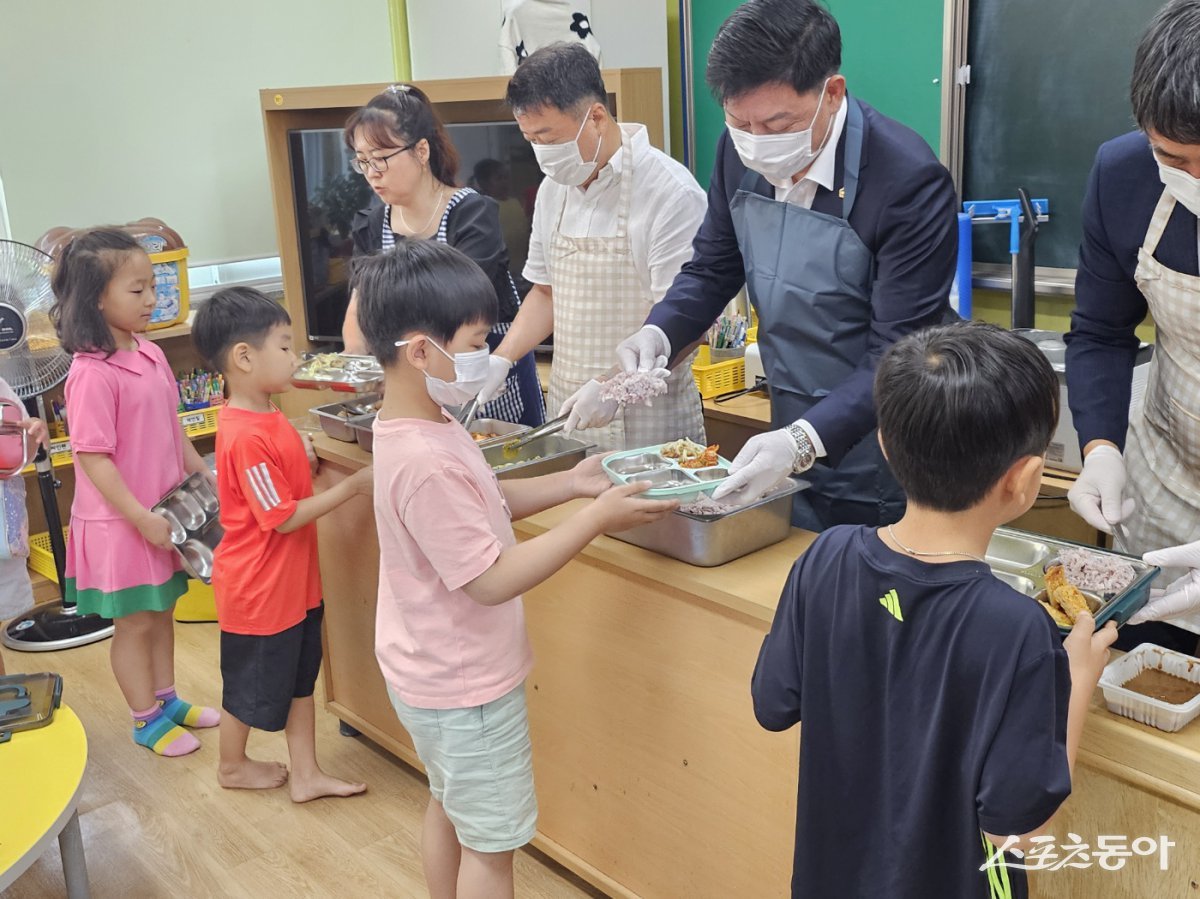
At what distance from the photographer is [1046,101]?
2840 mm

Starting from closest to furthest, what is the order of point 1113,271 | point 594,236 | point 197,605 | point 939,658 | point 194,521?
point 939,658 → point 1113,271 → point 594,236 → point 194,521 → point 197,605

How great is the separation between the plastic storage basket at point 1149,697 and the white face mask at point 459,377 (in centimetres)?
90

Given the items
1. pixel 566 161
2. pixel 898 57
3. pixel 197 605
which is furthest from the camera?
pixel 197 605

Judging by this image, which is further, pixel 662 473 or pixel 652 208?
pixel 652 208

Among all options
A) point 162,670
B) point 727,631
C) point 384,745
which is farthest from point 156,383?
point 727,631

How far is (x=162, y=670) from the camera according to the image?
292cm

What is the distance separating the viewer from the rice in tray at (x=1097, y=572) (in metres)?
1.33

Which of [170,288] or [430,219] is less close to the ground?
[430,219]

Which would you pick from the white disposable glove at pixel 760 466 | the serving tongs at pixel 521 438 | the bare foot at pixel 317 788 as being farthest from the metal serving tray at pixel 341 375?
the white disposable glove at pixel 760 466

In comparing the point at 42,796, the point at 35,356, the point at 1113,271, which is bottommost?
the point at 42,796

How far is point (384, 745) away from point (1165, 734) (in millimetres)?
1906

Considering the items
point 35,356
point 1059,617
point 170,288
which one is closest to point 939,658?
point 1059,617

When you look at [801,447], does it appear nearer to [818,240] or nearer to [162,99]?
[818,240]

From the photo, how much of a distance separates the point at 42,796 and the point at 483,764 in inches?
27.8
